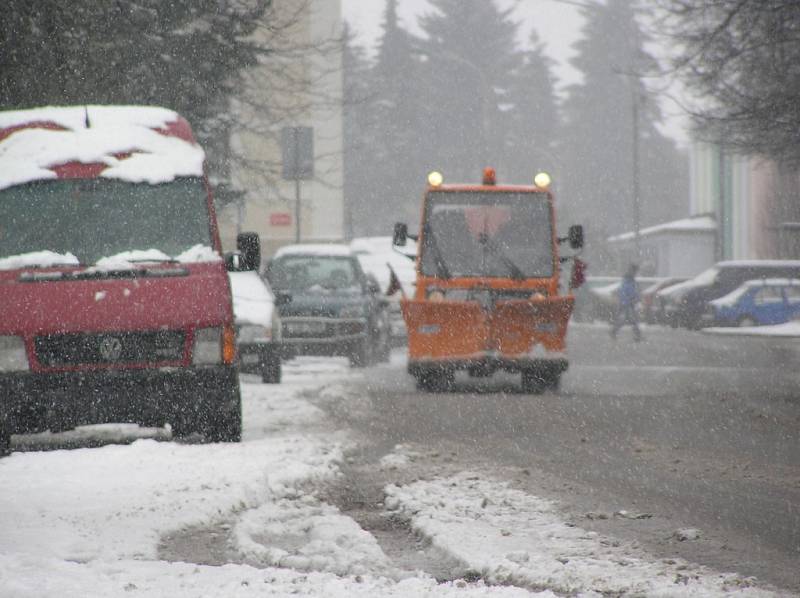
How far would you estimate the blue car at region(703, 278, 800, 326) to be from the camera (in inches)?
1437

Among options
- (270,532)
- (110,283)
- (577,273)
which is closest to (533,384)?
(577,273)

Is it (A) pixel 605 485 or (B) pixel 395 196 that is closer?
(A) pixel 605 485

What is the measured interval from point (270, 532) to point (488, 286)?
9.91m

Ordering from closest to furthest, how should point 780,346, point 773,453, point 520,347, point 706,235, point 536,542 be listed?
point 536,542 < point 773,453 < point 520,347 < point 780,346 < point 706,235

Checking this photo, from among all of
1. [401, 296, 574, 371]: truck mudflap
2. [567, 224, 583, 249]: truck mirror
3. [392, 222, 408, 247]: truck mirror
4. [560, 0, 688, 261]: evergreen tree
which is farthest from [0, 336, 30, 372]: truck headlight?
[560, 0, 688, 261]: evergreen tree

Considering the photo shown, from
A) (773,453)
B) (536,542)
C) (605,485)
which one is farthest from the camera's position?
(773,453)

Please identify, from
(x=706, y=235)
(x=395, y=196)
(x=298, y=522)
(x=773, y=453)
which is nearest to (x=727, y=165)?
(x=706, y=235)

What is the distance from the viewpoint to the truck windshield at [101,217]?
11031 mm

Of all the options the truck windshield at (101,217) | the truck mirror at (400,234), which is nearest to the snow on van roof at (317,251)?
the truck mirror at (400,234)

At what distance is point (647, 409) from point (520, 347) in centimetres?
225

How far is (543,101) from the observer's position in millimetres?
106000

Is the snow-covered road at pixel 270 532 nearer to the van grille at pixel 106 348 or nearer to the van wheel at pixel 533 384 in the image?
the van grille at pixel 106 348

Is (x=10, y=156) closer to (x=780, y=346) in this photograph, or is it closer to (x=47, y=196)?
(x=47, y=196)

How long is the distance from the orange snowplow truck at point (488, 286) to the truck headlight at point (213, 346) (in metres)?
6.05
